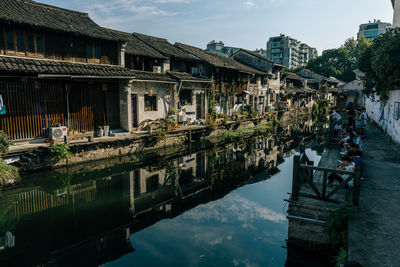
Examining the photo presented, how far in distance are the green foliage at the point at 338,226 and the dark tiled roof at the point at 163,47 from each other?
18124 mm

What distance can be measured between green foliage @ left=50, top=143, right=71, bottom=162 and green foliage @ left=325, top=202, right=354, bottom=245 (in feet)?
37.9

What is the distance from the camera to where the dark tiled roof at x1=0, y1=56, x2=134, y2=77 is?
460 inches

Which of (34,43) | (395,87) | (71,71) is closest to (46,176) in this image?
(71,71)

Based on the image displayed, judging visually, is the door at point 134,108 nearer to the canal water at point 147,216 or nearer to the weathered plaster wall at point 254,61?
the canal water at point 147,216

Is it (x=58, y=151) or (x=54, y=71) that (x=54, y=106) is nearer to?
(x=54, y=71)

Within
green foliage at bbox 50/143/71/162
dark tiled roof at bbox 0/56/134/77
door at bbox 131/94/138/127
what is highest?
dark tiled roof at bbox 0/56/134/77

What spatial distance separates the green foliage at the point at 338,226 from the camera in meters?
6.06

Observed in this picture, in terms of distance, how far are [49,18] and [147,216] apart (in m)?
12.5

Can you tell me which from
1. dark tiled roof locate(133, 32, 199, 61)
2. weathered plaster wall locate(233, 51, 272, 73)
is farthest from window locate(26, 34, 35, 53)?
weathered plaster wall locate(233, 51, 272, 73)

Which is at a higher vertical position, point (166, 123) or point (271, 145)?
→ point (166, 123)

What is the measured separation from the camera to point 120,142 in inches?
611

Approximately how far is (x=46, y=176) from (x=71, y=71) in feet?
17.5

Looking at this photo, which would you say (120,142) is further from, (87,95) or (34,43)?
(34,43)

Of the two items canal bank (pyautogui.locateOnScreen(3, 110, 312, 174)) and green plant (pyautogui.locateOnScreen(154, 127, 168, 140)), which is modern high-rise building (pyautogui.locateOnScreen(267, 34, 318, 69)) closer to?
canal bank (pyautogui.locateOnScreen(3, 110, 312, 174))
